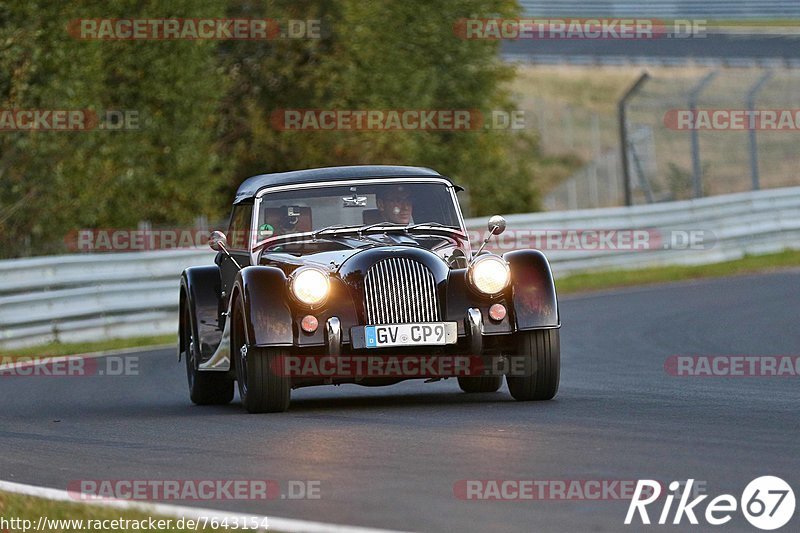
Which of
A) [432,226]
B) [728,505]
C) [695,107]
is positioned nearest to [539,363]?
[432,226]

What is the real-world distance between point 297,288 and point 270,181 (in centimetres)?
180

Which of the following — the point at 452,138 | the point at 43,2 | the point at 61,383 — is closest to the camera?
the point at 61,383

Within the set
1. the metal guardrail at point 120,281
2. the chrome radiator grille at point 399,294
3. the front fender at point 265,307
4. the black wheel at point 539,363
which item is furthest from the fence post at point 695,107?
the front fender at point 265,307

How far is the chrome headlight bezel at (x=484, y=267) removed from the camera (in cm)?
985

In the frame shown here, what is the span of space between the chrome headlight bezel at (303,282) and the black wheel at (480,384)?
1.92 m

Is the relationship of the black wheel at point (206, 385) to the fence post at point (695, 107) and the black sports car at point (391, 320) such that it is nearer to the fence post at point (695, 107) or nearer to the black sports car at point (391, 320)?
the black sports car at point (391, 320)

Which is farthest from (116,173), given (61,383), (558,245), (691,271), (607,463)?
(607,463)

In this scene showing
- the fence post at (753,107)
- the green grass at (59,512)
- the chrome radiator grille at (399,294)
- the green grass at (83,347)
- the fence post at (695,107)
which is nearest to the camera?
the green grass at (59,512)

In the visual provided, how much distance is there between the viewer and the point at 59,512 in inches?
252

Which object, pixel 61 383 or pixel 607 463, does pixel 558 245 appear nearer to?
pixel 61 383

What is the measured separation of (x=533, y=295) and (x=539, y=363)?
0.43 m

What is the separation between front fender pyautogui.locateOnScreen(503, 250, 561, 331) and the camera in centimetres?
984

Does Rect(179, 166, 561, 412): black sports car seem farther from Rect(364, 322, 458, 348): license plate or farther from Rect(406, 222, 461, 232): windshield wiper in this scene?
Rect(406, 222, 461, 232): windshield wiper

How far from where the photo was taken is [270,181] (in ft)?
37.6
